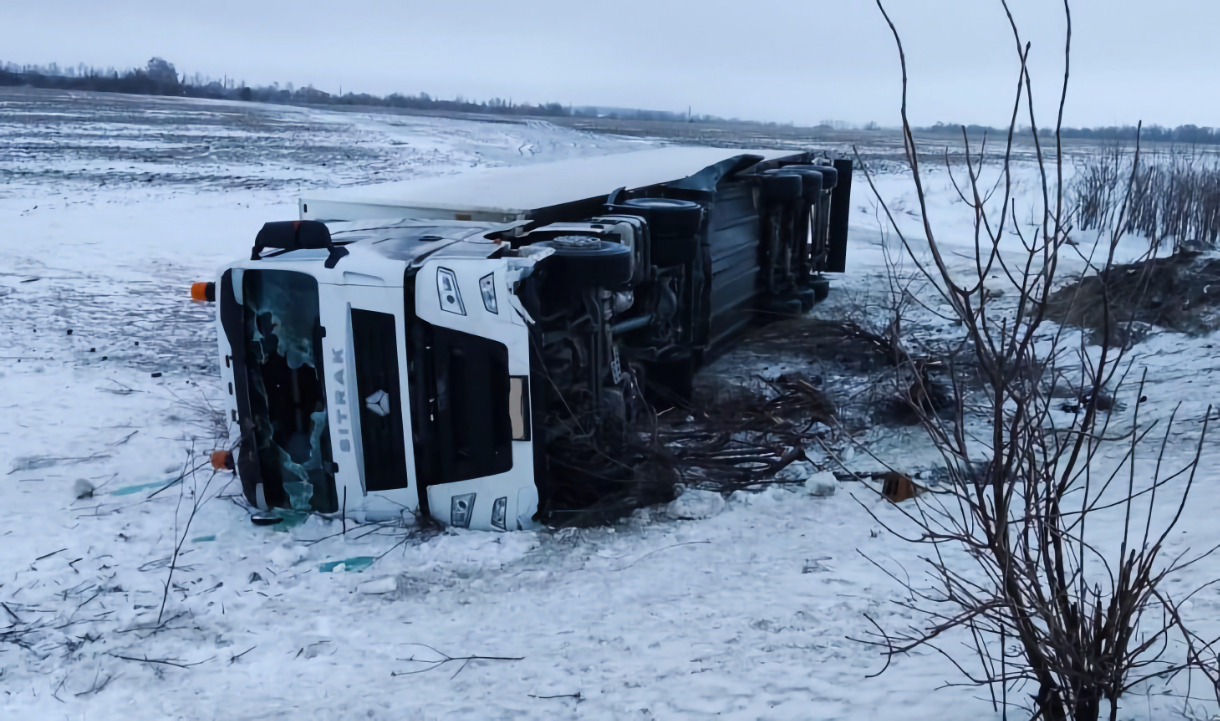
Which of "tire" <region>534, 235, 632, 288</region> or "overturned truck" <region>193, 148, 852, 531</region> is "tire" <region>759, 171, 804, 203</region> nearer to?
"overturned truck" <region>193, 148, 852, 531</region>

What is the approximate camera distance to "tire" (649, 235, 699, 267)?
5.84 m

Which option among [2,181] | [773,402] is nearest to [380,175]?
[2,181]

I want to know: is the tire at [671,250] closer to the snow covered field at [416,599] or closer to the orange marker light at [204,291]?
the snow covered field at [416,599]

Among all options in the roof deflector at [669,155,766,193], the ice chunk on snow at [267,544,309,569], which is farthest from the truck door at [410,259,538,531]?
the roof deflector at [669,155,766,193]

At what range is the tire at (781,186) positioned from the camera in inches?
320

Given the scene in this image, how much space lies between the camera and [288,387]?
4473 millimetres

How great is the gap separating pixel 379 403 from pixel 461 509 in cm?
61

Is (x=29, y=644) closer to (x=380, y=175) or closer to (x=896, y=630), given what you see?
(x=896, y=630)

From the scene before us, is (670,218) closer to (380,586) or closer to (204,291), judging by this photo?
(204,291)

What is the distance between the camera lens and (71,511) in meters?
4.63

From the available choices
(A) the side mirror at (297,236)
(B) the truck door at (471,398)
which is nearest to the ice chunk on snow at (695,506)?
(B) the truck door at (471,398)

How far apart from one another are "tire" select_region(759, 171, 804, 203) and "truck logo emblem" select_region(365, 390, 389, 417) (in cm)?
482

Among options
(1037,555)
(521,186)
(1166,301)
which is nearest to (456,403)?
(1037,555)

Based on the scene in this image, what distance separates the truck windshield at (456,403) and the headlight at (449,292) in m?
0.10
